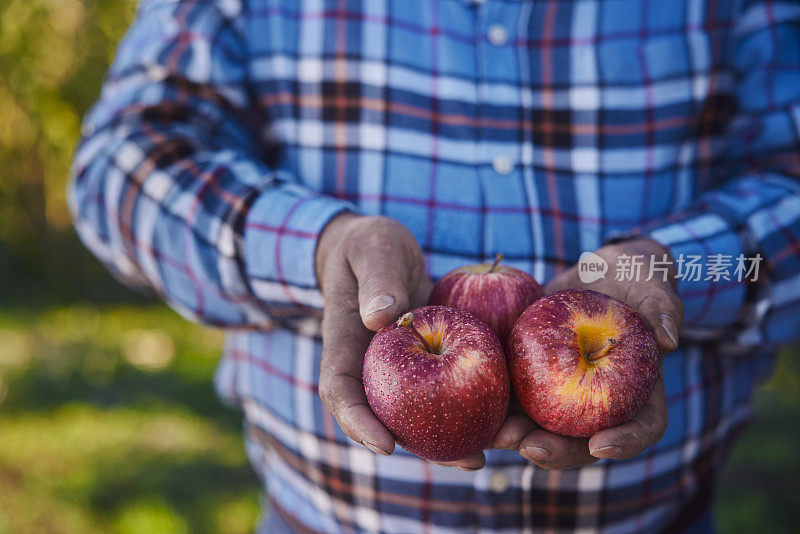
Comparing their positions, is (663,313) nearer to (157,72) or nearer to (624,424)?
(624,424)

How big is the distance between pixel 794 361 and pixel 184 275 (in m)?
4.38

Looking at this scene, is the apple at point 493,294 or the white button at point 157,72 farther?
the white button at point 157,72

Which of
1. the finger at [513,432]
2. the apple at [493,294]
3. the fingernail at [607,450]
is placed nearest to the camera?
the fingernail at [607,450]

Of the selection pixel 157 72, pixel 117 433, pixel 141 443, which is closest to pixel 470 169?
pixel 157 72

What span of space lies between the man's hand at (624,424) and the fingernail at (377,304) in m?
0.37

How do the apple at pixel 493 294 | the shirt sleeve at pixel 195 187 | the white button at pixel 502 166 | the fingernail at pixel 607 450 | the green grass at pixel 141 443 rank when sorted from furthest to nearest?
the green grass at pixel 141 443 → the white button at pixel 502 166 → the shirt sleeve at pixel 195 187 → the apple at pixel 493 294 → the fingernail at pixel 607 450

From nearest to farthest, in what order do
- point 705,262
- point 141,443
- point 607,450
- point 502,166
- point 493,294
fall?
point 607,450 → point 493,294 → point 705,262 → point 502,166 → point 141,443

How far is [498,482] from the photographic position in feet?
5.41

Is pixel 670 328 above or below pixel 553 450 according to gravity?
above

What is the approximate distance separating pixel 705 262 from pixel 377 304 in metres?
0.89

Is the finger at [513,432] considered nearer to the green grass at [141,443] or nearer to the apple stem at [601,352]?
the apple stem at [601,352]

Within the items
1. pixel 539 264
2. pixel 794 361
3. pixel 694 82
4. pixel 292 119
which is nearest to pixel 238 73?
pixel 292 119

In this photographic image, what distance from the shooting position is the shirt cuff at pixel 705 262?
1629 millimetres

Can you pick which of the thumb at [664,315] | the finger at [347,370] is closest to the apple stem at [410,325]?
the finger at [347,370]
